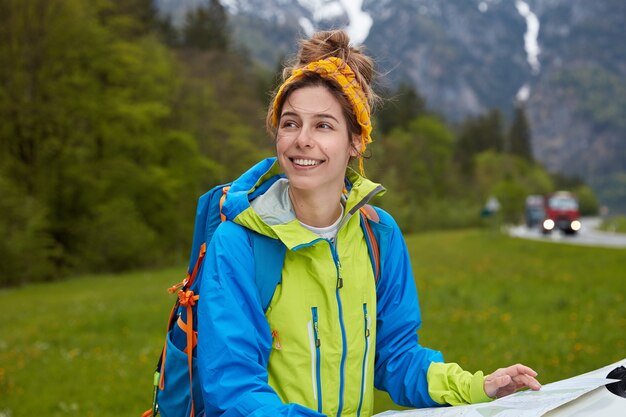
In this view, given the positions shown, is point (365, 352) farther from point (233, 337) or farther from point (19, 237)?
point (19, 237)

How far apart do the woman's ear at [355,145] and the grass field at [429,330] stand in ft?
16.6

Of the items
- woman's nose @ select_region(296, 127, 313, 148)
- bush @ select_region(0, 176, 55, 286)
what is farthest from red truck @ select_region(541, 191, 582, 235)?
woman's nose @ select_region(296, 127, 313, 148)

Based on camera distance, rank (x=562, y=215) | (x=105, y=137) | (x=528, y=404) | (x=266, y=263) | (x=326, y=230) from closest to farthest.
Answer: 1. (x=528, y=404)
2. (x=266, y=263)
3. (x=326, y=230)
4. (x=105, y=137)
5. (x=562, y=215)

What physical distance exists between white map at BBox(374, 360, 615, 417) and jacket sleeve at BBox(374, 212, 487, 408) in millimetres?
233

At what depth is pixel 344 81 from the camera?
2186 millimetres

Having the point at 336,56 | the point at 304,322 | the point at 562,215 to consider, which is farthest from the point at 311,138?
the point at 562,215

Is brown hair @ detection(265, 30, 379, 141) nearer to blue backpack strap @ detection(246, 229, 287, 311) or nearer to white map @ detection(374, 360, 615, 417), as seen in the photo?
blue backpack strap @ detection(246, 229, 287, 311)

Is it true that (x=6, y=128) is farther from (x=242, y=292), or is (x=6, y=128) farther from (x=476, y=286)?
(x=242, y=292)

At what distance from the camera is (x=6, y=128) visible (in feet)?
89.5

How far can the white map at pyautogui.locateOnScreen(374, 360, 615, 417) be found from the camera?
1.81 meters

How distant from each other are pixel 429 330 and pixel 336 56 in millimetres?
8765

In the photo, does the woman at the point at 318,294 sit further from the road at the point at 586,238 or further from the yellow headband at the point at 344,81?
the road at the point at 586,238

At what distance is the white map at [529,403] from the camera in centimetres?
181

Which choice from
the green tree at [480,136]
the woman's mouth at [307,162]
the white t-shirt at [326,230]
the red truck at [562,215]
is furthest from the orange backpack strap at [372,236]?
the green tree at [480,136]
